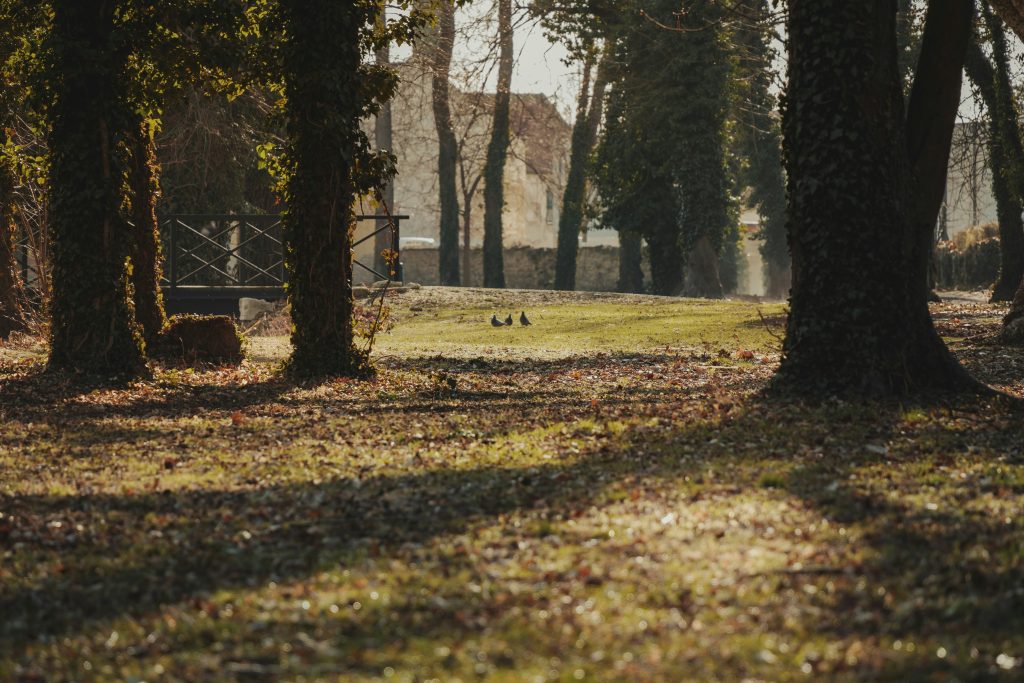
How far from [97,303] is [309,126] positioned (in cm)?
285

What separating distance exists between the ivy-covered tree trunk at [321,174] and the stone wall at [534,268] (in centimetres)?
3266

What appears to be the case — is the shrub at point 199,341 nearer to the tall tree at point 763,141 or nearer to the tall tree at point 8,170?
the tall tree at point 8,170

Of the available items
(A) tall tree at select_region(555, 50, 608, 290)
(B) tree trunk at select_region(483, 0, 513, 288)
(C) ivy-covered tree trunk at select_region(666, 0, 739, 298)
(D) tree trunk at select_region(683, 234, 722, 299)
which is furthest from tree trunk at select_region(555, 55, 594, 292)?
(C) ivy-covered tree trunk at select_region(666, 0, 739, 298)

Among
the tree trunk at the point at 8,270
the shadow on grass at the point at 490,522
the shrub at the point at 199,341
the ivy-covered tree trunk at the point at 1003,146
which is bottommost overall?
the shadow on grass at the point at 490,522

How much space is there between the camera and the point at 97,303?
1202 centimetres

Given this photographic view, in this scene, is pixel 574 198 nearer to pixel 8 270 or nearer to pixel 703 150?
pixel 703 150

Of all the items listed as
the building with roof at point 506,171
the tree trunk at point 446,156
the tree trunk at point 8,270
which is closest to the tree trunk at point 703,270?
the tree trunk at point 446,156

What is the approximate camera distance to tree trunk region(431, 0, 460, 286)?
34.6 m

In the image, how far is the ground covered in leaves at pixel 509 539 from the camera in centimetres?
425

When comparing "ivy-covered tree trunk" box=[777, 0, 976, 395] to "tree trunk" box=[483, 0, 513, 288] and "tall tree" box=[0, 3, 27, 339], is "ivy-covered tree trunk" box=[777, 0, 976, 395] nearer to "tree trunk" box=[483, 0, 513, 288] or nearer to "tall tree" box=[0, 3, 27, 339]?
"tall tree" box=[0, 3, 27, 339]

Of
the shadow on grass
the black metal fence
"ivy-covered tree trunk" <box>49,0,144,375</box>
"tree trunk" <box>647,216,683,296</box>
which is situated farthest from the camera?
"tree trunk" <box>647,216,683,296</box>

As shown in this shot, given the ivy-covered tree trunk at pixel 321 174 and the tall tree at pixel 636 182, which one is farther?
the tall tree at pixel 636 182

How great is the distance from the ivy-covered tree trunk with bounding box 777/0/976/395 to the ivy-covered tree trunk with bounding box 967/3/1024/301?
13953 millimetres

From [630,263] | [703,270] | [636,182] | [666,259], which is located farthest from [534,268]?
[703,270]
